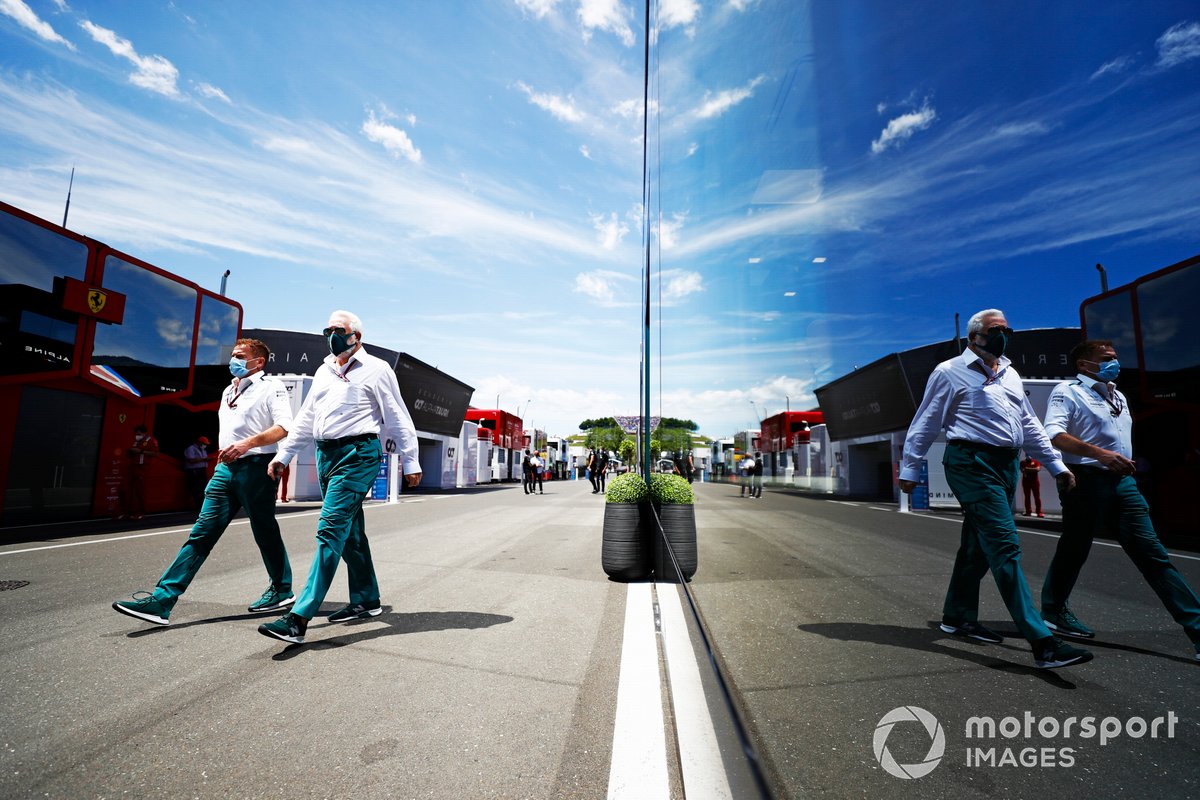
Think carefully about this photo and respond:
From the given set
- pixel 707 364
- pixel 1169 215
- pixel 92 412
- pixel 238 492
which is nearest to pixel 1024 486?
pixel 1169 215

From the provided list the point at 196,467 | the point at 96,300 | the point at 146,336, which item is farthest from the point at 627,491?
the point at 196,467

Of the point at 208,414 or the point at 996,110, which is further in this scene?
the point at 208,414

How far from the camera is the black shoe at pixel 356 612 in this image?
147 inches

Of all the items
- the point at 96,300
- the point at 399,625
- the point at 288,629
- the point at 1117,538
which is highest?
the point at 96,300

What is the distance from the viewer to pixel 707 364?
2.55 metres

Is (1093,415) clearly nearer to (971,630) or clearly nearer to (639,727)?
(971,630)

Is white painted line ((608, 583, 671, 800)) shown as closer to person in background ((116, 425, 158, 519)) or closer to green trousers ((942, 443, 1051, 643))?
green trousers ((942, 443, 1051, 643))

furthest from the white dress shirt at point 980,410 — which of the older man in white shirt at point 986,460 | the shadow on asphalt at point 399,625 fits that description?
the shadow on asphalt at point 399,625

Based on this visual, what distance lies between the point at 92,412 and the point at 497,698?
12.6 meters

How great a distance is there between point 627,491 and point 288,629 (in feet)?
8.98

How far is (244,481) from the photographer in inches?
146

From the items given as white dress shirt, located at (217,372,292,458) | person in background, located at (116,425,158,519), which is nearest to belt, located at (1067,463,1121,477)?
white dress shirt, located at (217,372,292,458)

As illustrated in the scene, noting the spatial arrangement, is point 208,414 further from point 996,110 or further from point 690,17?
point 996,110

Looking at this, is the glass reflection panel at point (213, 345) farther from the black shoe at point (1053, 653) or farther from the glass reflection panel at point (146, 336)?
the black shoe at point (1053, 653)
